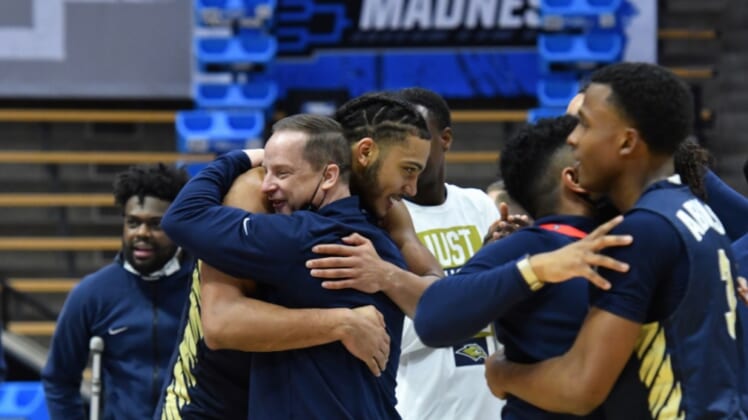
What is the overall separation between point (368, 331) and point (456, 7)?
692cm

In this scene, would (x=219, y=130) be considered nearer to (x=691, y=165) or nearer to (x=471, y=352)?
(x=471, y=352)

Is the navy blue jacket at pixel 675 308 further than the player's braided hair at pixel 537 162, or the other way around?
the player's braided hair at pixel 537 162

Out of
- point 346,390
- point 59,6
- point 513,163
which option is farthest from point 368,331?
point 59,6

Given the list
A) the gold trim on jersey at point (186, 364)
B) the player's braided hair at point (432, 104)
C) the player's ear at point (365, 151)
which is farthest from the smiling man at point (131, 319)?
the player's ear at point (365, 151)

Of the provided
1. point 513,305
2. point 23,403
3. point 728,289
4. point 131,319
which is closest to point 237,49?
point 23,403

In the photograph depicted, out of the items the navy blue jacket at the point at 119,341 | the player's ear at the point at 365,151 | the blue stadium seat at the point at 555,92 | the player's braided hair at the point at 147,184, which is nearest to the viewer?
the player's ear at the point at 365,151

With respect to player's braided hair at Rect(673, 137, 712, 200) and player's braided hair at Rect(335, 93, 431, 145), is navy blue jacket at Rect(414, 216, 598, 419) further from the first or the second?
player's braided hair at Rect(335, 93, 431, 145)

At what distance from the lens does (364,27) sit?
9.58 m

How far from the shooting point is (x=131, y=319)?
5145mm

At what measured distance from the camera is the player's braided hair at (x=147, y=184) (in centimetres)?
534

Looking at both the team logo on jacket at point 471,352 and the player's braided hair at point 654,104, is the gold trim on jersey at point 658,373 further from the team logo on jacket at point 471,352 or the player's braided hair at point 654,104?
the team logo on jacket at point 471,352

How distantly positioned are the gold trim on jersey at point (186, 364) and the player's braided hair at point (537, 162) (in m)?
0.87

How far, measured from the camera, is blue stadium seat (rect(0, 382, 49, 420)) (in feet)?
25.3

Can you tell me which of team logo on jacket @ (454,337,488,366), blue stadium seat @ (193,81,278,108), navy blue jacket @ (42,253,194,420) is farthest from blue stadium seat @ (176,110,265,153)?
team logo on jacket @ (454,337,488,366)
